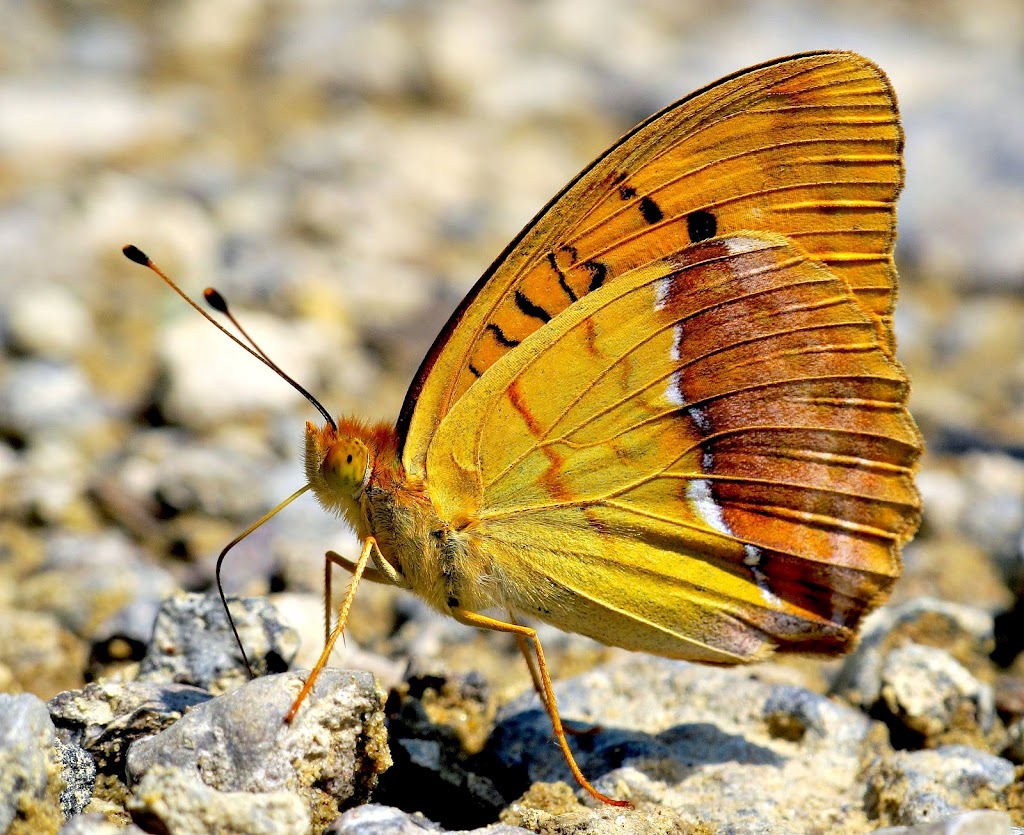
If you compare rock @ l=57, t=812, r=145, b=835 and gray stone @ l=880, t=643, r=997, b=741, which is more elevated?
gray stone @ l=880, t=643, r=997, b=741

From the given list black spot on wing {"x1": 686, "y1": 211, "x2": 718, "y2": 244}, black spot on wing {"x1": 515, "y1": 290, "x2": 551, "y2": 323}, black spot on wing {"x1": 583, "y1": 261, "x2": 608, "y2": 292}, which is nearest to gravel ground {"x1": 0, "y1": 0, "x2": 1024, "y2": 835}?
black spot on wing {"x1": 515, "y1": 290, "x2": 551, "y2": 323}

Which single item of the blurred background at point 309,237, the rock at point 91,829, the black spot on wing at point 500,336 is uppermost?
the blurred background at point 309,237

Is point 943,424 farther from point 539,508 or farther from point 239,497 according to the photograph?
point 239,497

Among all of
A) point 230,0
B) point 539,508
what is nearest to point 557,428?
point 539,508

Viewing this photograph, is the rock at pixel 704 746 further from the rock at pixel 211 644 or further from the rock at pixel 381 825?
the rock at pixel 211 644

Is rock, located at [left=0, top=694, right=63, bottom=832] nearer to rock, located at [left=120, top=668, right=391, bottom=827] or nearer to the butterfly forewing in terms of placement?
rock, located at [left=120, top=668, right=391, bottom=827]

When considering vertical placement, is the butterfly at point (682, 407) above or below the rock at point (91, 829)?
above

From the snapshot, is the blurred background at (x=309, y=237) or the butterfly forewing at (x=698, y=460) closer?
the butterfly forewing at (x=698, y=460)

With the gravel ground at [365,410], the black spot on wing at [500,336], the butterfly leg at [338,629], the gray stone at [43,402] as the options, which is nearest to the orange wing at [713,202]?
the black spot on wing at [500,336]
